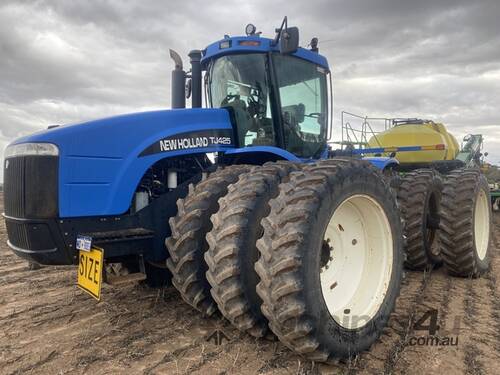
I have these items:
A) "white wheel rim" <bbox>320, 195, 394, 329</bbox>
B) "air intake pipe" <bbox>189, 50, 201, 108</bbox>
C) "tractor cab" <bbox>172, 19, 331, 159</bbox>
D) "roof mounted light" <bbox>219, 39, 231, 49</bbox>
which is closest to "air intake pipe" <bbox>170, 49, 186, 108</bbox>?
"air intake pipe" <bbox>189, 50, 201, 108</bbox>

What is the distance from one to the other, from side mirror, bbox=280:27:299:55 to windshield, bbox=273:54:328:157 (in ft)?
1.25

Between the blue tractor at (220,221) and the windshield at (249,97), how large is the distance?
0.84 feet

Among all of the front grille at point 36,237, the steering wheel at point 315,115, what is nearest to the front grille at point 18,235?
the front grille at point 36,237

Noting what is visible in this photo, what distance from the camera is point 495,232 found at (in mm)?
10242

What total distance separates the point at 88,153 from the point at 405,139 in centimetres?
694

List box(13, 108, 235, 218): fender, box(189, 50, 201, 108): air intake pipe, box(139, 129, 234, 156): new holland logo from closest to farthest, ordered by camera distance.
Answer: box(13, 108, 235, 218): fender
box(139, 129, 234, 156): new holland logo
box(189, 50, 201, 108): air intake pipe

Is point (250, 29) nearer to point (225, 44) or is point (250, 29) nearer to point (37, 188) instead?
point (225, 44)

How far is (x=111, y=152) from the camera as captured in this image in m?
3.54

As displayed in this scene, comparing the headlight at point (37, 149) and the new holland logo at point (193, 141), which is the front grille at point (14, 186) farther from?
the new holland logo at point (193, 141)

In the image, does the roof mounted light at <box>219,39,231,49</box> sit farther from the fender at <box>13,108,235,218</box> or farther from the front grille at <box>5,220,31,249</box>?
the front grille at <box>5,220,31,249</box>

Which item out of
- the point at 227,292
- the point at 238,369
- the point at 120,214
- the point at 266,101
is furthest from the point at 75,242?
the point at 266,101

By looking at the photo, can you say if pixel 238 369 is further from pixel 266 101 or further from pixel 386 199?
pixel 266 101

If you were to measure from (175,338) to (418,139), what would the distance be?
685 cm

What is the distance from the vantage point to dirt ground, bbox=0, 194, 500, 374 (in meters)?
3.06
